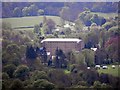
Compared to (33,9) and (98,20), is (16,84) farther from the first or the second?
(98,20)

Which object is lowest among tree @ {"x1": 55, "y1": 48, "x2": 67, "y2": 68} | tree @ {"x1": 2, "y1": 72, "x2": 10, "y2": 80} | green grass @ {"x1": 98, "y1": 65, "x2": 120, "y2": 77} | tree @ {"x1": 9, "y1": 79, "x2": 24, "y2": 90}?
tree @ {"x1": 9, "y1": 79, "x2": 24, "y2": 90}

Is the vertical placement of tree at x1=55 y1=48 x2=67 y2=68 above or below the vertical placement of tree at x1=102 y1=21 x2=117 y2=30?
below

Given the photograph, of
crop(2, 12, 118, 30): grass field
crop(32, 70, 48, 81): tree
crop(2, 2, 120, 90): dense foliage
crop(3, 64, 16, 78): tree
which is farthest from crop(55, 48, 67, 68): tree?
crop(3, 64, 16, 78): tree

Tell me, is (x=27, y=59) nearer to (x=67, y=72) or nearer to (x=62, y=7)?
(x=67, y=72)

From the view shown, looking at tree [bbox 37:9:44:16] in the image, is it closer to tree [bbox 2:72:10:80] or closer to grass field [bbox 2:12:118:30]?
grass field [bbox 2:12:118:30]

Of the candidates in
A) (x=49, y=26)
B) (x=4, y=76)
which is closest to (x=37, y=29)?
(x=49, y=26)

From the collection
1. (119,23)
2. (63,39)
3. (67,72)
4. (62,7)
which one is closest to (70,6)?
(62,7)

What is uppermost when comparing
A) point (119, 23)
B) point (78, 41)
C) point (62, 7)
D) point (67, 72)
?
point (62, 7)
